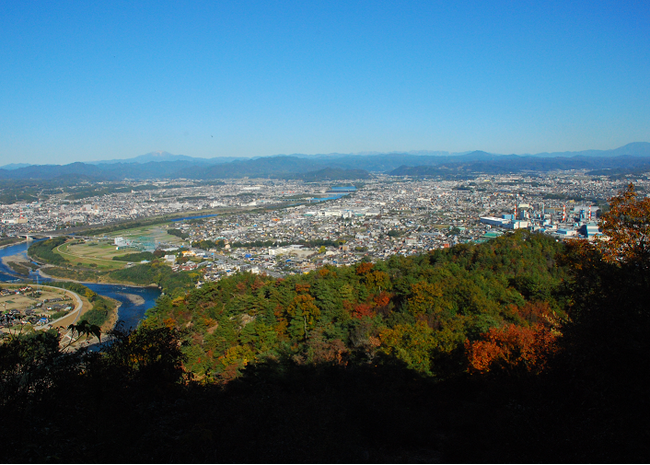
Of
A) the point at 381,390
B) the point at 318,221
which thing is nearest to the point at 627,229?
the point at 381,390

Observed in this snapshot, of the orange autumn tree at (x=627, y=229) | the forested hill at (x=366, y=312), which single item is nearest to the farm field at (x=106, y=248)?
the forested hill at (x=366, y=312)

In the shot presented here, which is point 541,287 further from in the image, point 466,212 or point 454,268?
point 466,212

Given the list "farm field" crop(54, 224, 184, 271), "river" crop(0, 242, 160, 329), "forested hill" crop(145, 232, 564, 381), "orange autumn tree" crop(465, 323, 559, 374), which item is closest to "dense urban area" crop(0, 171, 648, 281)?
"farm field" crop(54, 224, 184, 271)

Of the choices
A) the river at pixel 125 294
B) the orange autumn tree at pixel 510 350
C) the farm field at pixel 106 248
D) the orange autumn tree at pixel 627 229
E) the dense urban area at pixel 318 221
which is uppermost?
the orange autumn tree at pixel 627 229

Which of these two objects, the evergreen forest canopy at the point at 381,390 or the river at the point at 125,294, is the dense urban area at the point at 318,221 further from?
the evergreen forest canopy at the point at 381,390

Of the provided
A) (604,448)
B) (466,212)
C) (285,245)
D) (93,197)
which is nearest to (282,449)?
(604,448)

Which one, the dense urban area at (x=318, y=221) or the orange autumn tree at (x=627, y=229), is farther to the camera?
the dense urban area at (x=318, y=221)
